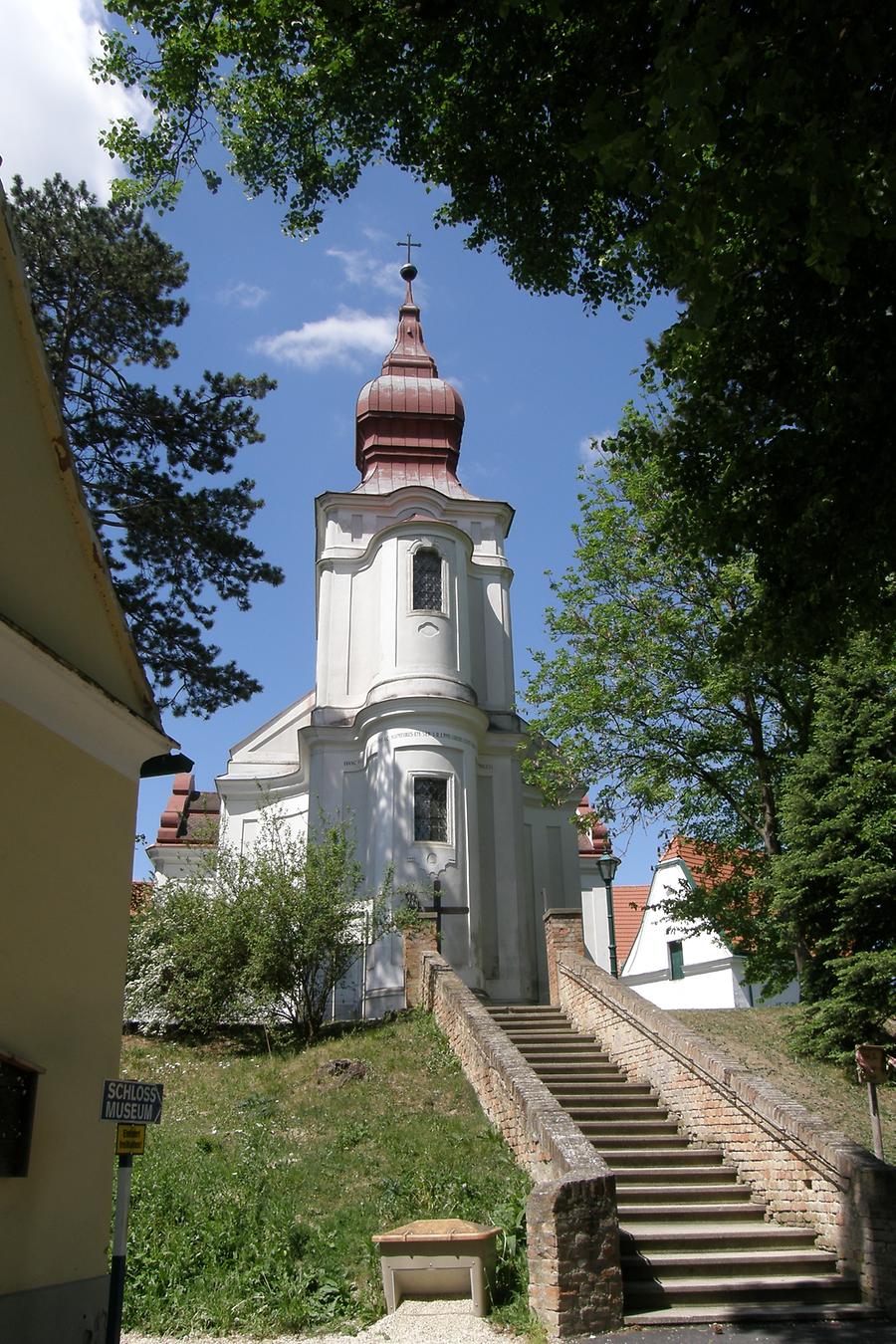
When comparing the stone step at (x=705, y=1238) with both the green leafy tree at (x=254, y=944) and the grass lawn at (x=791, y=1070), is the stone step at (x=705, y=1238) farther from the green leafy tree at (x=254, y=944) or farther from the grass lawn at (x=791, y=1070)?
the green leafy tree at (x=254, y=944)

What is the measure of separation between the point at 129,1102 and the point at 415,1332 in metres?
3.38

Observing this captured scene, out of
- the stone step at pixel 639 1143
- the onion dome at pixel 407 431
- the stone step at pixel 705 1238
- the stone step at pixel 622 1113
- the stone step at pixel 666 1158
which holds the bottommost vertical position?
the stone step at pixel 705 1238

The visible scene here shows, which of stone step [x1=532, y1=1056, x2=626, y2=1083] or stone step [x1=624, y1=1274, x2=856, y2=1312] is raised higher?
stone step [x1=532, y1=1056, x2=626, y2=1083]

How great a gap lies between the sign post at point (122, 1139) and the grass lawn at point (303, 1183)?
247 cm

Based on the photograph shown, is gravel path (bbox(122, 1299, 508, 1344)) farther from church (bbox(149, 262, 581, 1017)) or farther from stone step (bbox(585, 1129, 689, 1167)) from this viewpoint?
church (bbox(149, 262, 581, 1017))

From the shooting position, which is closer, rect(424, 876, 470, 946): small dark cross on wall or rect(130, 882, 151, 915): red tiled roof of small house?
rect(130, 882, 151, 915): red tiled roof of small house

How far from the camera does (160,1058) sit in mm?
17797

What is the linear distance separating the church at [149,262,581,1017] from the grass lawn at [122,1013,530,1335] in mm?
6286

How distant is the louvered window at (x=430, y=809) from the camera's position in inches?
918

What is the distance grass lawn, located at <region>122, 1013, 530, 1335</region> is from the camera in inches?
376

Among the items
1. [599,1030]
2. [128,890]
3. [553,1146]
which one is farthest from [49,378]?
[599,1030]

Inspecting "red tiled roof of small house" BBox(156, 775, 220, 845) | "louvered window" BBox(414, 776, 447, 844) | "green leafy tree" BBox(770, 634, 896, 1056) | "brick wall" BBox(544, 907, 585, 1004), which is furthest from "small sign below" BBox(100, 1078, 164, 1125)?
"red tiled roof of small house" BBox(156, 775, 220, 845)

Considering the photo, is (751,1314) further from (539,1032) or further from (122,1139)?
(539,1032)

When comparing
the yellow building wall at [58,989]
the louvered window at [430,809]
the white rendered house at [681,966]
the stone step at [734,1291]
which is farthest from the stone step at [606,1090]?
the white rendered house at [681,966]
